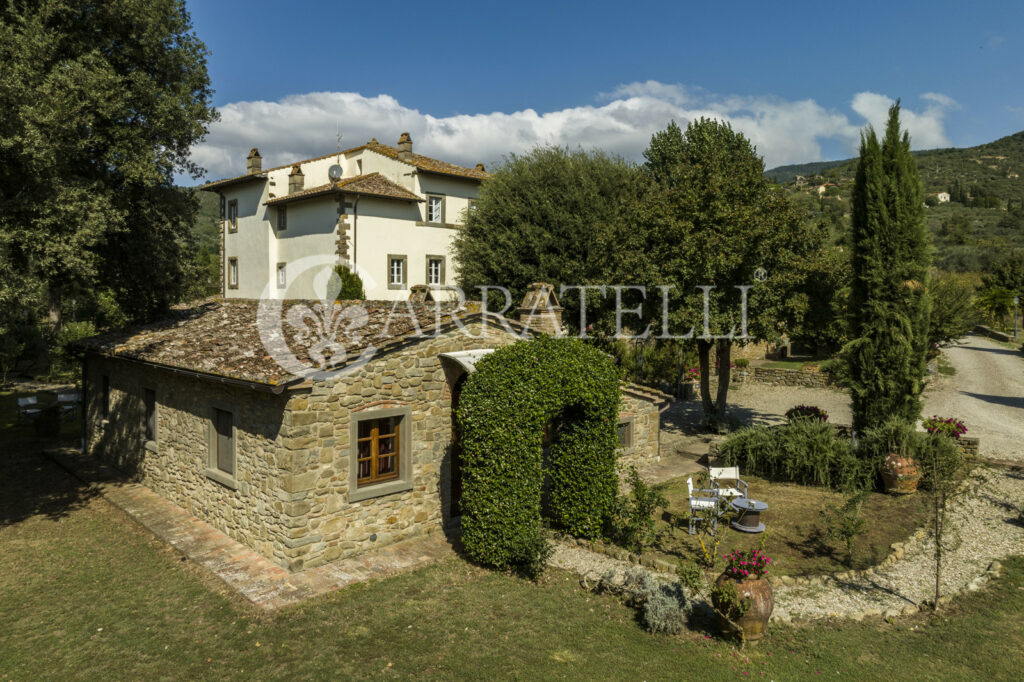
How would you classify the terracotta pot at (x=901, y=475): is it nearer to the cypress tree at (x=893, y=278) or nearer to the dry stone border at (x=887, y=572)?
the dry stone border at (x=887, y=572)

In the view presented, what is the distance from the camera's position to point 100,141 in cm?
1252

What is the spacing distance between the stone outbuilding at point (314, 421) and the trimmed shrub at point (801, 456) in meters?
6.83

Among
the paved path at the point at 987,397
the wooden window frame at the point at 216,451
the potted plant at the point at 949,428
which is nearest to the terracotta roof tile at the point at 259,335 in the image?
the wooden window frame at the point at 216,451

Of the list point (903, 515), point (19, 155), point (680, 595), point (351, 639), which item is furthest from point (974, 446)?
point (19, 155)

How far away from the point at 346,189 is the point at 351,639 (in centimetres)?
2325

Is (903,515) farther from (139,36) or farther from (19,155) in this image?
(139,36)

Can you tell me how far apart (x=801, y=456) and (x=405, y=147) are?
2453 centimetres

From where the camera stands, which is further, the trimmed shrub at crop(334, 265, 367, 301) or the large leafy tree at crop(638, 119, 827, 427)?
the trimmed shrub at crop(334, 265, 367, 301)

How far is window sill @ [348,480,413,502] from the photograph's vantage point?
1015 cm

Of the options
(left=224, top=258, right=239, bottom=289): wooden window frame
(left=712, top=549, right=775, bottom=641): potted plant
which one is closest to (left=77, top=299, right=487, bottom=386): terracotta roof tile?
(left=712, top=549, right=775, bottom=641): potted plant

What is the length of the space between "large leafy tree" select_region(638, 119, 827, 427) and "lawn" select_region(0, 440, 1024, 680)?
9.28 m

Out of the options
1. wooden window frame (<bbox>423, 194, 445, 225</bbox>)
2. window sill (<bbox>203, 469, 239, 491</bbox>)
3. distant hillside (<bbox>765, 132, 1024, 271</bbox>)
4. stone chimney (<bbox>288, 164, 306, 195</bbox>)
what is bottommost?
window sill (<bbox>203, 469, 239, 491</bbox>)

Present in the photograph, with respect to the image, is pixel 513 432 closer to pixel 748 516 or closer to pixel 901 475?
pixel 748 516

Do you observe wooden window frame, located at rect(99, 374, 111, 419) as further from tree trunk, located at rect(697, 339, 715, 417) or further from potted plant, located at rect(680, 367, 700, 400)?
potted plant, located at rect(680, 367, 700, 400)
